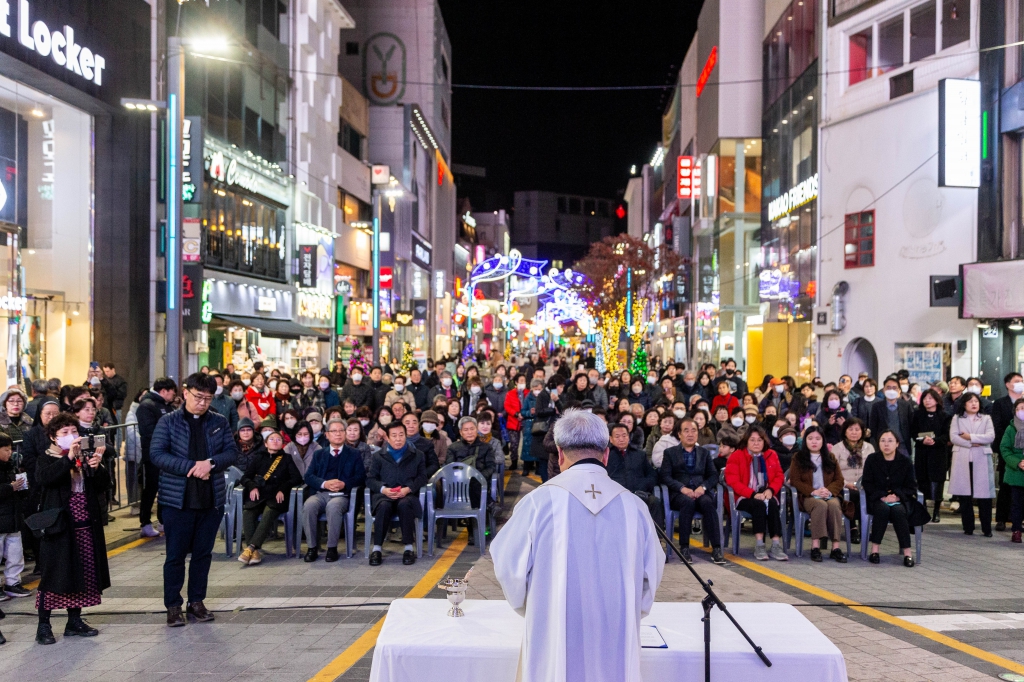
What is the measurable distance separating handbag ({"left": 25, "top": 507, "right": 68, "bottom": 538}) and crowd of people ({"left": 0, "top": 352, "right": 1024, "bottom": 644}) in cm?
1

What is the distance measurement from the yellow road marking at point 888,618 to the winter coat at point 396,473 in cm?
357

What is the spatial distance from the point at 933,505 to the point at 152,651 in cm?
1103

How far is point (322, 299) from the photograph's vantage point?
38875 millimetres

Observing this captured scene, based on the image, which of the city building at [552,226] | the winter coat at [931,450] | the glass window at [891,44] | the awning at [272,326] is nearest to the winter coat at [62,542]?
the winter coat at [931,450]

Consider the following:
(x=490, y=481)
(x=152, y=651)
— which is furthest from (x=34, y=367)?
(x=152, y=651)

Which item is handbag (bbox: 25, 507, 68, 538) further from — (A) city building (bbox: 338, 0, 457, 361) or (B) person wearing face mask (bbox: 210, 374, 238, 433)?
(A) city building (bbox: 338, 0, 457, 361)

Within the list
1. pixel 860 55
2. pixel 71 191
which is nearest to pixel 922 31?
pixel 860 55

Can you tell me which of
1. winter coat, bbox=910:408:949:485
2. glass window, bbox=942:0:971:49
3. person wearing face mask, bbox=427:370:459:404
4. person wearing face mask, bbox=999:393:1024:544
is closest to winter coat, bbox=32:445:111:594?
person wearing face mask, bbox=999:393:1024:544

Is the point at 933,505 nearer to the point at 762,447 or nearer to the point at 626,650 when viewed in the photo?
the point at 762,447

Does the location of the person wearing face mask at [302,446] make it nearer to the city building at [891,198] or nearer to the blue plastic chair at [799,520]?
the blue plastic chair at [799,520]

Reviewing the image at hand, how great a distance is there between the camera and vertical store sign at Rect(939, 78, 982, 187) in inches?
810

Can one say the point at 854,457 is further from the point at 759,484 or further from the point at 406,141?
the point at 406,141

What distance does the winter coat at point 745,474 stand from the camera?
10.3 m

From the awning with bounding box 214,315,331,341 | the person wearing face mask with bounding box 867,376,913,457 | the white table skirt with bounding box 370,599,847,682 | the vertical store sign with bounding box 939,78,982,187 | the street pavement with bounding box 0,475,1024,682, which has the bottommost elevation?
the street pavement with bounding box 0,475,1024,682
